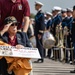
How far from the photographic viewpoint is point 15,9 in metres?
7.05

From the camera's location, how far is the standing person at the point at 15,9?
705 cm

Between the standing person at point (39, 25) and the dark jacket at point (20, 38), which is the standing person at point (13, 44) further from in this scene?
the standing person at point (39, 25)

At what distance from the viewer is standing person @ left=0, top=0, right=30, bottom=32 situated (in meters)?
7.05

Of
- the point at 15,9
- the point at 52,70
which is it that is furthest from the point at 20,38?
the point at 52,70

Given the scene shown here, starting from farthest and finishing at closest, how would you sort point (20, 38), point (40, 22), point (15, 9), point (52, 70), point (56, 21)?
point (56, 21) → point (40, 22) → point (52, 70) → point (15, 9) → point (20, 38)

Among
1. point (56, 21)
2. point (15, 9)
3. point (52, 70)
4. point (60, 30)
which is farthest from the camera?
point (56, 21)

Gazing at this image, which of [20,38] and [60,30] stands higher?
[20,38]

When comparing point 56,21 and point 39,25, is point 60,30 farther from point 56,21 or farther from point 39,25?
point 39,25

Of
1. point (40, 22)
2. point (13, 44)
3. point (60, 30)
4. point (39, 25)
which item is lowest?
point (60, 30)

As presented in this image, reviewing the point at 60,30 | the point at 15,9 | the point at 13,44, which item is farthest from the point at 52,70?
the point at 13,44

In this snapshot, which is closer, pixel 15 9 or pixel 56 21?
pixel 15 9

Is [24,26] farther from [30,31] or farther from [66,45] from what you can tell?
[30,31]

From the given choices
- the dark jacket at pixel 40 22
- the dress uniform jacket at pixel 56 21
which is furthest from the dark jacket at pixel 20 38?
the dress uniform jacket at pixel 56 21

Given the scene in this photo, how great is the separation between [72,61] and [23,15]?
7724 mm
